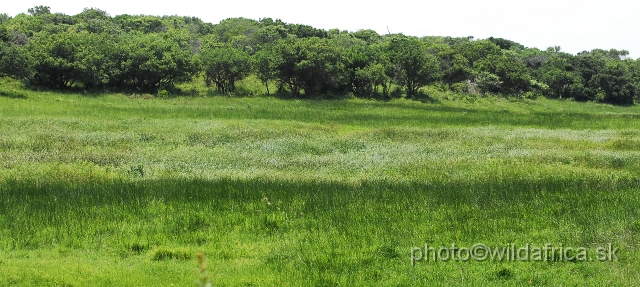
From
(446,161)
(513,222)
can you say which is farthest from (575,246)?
(446,161)

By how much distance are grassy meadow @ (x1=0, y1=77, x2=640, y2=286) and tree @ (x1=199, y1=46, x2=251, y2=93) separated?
38.6m

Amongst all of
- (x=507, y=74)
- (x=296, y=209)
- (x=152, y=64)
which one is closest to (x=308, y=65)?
(x=152, y=64)

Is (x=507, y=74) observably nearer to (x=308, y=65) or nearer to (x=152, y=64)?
(x=308, y=65)

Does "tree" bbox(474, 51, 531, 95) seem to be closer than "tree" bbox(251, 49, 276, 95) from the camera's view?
No

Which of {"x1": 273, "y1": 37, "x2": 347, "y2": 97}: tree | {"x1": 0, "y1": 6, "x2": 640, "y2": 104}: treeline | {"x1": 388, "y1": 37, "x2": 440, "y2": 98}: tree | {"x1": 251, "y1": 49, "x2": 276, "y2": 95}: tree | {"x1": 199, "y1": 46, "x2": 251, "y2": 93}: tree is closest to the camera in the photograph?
{"x1": 0, "y1": 6, "x2": 640, "y2": 104}: treeline

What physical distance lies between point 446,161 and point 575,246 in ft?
47.3

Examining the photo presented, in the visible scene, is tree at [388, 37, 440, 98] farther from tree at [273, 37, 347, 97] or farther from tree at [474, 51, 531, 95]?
tree at [474, 51, 531, 95]

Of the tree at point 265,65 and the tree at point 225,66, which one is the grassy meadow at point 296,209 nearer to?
the tree at point 265,65

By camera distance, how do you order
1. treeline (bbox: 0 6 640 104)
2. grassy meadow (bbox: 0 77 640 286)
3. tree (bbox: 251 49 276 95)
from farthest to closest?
tree (bbox: 251 49 276 95) → treeline (bbox: 0 6 640 104) → grassy meadow (bbox: 0 77 640 286)

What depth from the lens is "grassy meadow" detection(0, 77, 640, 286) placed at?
8.66 metres

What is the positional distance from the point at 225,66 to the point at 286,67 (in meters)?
8.72

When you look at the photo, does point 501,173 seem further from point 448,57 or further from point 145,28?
point 145,28

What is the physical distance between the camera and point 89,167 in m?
20.1

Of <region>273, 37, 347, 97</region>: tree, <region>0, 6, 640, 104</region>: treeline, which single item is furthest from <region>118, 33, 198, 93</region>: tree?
<region>273, 37, 347, 97</region>: tree
